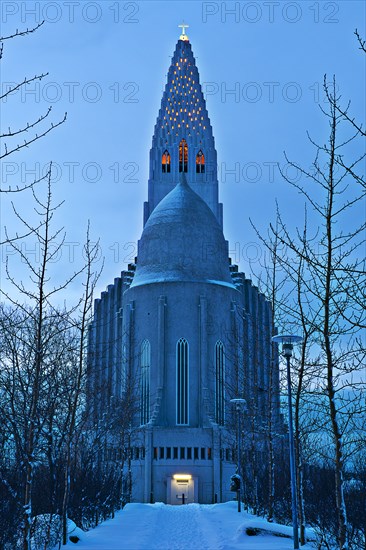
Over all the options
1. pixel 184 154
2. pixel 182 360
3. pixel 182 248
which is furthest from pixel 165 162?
pixel 182 360

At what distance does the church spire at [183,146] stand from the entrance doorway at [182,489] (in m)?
47.9

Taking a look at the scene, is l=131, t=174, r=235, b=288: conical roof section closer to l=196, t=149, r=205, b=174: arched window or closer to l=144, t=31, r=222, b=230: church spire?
l=144, t=31, r=222, b=230: church spire

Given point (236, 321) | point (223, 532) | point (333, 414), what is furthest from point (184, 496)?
point (333, 414)

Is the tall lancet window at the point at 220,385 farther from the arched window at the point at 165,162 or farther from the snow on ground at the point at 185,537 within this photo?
the arched window at the point at 165,162

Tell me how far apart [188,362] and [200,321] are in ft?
12.6

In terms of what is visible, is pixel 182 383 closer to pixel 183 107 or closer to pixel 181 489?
pixel 181 489

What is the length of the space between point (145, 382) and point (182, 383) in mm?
3376

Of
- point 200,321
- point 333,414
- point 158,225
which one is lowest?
point 333,414

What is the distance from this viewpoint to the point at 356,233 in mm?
13305

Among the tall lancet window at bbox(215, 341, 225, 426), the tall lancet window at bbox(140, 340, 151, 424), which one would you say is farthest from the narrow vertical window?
the tall lancet window at bbox(215, 341, 225, 426)

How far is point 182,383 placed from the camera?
5912cm

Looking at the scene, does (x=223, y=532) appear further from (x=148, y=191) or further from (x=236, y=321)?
(x=148, y=191)

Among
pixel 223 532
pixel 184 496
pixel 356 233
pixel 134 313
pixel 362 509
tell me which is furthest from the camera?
pixel 134 313

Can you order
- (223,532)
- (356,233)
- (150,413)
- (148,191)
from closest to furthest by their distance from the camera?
(356,233), (223,532), (150,413), (148,191)
